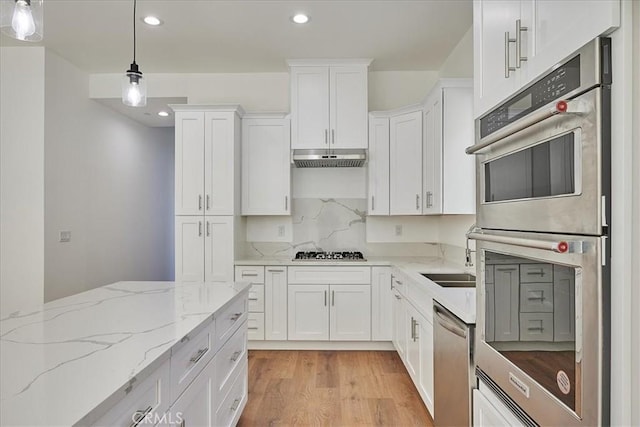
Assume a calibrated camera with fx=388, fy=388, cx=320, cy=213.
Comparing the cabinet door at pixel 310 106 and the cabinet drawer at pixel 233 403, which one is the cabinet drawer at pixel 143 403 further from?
the cabinet door at pixel 310 106

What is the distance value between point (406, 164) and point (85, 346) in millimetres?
3164

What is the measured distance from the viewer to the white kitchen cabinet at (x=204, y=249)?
3824 mm

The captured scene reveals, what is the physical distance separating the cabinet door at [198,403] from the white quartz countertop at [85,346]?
24cm

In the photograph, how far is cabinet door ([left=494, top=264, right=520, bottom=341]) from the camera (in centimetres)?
124

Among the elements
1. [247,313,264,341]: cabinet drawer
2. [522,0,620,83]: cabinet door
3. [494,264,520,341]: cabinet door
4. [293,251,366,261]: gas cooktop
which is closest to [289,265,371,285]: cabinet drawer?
[293,251,366,261]: gas cooktop

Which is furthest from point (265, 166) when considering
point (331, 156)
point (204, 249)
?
point (204, 249)

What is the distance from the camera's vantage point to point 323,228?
4336 mm

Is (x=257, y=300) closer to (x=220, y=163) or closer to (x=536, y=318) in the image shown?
(x=220, y=163)

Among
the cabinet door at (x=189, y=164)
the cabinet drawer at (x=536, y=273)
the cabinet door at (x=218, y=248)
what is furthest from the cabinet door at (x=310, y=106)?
the cabinet drawer at (x=536, y=273)

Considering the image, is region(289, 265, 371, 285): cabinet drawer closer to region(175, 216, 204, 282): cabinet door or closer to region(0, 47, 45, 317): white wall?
region(175, 216, 204, 282): cabinet door

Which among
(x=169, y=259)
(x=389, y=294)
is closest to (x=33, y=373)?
(x=389, y=294)

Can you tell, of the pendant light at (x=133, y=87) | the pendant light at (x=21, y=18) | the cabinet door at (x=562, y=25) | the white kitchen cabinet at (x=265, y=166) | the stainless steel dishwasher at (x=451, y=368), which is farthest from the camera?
the white kitchen cabinet at (x=265, y=166)

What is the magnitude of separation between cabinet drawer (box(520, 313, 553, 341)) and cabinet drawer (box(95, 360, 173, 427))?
112 cm
